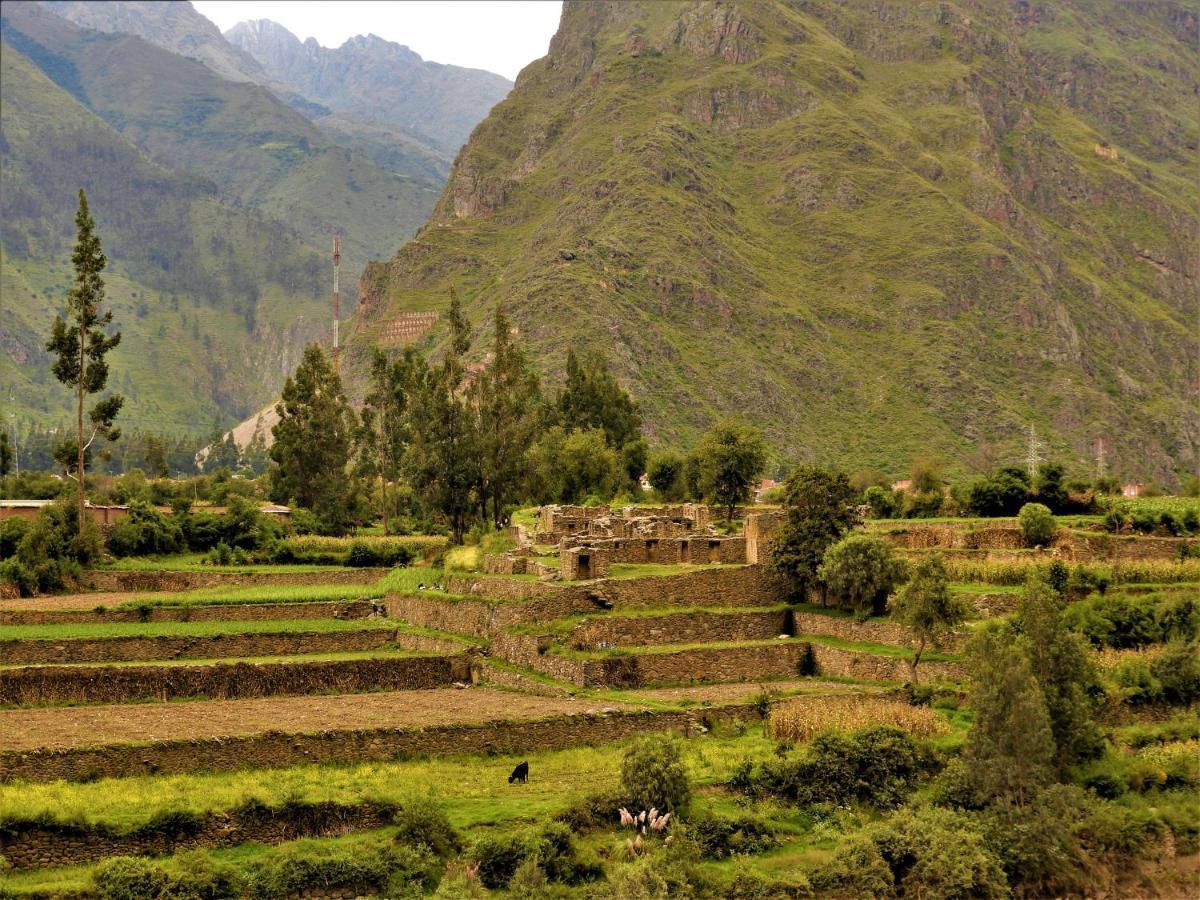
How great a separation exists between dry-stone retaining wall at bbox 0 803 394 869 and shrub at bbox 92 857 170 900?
42.9 inches

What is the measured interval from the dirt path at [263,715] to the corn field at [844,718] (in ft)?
13.6

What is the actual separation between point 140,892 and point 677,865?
10.3 metres

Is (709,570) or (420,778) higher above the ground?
(709,570)

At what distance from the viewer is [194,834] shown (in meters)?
30.1

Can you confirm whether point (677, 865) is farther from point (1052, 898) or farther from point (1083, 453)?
point (1083, 453)

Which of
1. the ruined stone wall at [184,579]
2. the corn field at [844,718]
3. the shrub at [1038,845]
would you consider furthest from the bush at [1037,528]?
the ruined stone wall at [184,579]

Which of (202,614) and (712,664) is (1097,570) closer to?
(712,664)

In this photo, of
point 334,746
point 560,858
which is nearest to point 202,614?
point 334,746

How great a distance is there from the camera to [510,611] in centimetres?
4431

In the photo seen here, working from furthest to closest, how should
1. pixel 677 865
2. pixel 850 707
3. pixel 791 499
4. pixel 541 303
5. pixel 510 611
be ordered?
1. pixel 541 303
2. pixel 791 499
3. pixel 510 611
4. pixel 850 707
5. pixel 677 865

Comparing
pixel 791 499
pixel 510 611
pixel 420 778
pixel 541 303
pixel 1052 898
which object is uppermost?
pixel 541 303

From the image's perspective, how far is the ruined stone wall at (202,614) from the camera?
50344 millimetres

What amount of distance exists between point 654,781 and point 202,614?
2470cm

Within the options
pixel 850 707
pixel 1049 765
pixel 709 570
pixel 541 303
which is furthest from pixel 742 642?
pixel 541 303
